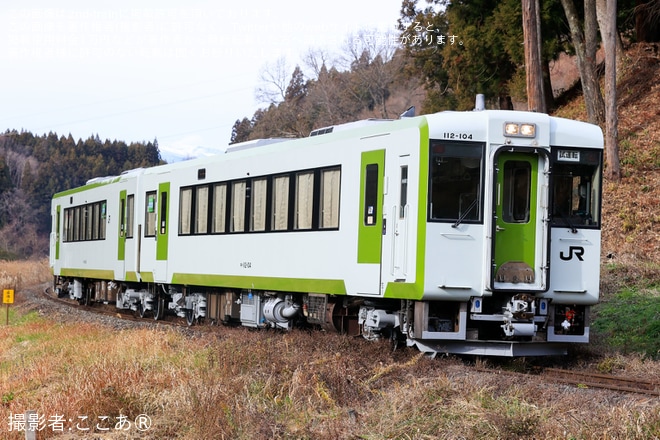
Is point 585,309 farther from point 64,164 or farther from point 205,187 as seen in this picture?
point 64,164

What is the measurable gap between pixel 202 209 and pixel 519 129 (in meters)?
7.49

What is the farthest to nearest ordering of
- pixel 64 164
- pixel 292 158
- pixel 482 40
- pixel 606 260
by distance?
pixel 64 164, pixel 482 40, pixel 606 260, pixel 292 158

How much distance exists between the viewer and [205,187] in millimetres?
17328

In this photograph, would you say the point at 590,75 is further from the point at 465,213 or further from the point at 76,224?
the point at 465,213

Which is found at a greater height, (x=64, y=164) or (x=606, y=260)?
(x=64, y=164)

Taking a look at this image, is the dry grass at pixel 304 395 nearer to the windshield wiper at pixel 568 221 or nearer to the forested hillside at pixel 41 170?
the windshield wiper at pixel 568 221

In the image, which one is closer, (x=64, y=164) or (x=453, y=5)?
(x=453, y=5)

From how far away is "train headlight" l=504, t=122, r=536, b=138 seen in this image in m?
11.6

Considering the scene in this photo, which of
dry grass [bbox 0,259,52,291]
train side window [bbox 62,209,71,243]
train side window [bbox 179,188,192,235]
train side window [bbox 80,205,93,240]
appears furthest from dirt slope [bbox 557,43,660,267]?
dry grass [bbox 0,259,52,291]

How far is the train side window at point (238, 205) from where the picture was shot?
52.1 feet

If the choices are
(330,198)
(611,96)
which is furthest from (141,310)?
(611,96)

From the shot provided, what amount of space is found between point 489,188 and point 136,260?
11003 mm

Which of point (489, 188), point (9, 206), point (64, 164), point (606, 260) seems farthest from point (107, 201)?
point (64, 164)

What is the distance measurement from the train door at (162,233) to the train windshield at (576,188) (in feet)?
30.3
